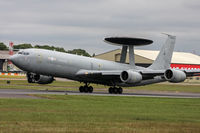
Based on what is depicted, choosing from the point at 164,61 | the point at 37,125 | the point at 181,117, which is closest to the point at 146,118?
the point at 181,117

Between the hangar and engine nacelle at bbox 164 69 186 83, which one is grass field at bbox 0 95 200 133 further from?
the hangar

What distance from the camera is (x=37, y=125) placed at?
17641mm

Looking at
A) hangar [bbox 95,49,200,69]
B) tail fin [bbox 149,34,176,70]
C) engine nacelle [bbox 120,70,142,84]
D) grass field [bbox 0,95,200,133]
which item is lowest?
grass field [bbox 0,95,200,133]

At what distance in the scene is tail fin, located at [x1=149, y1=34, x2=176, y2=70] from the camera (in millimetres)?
60656

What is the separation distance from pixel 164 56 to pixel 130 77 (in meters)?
14.1

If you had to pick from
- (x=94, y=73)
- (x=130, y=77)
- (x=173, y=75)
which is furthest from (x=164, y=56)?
(x=94, y=73)

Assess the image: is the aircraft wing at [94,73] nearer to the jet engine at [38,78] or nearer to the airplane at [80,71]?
the airplane at [80,71]

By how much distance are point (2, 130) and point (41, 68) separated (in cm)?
3132

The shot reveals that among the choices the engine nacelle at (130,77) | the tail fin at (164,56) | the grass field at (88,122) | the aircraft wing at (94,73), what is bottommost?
the grass field at (88,122)

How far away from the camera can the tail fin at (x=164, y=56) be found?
60656mm

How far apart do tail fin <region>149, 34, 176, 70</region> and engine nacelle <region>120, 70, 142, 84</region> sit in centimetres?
1105

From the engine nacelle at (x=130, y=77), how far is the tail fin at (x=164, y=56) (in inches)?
435

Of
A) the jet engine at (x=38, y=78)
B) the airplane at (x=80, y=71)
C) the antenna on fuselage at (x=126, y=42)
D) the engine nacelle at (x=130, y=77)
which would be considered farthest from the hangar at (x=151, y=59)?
the jet engine at (x=38, y=78)

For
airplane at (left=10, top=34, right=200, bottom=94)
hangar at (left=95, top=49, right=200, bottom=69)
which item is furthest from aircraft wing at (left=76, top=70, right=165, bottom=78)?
hangar at (left=95, top=49, right=200, bottom=69)
